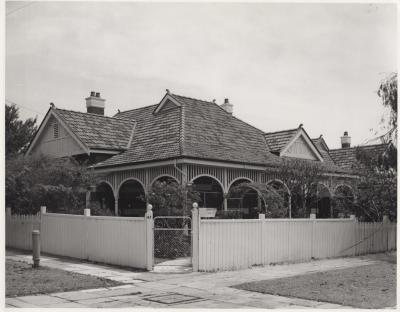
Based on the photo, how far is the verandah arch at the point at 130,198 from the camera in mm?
24656

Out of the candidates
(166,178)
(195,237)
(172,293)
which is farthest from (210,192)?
(172,293)

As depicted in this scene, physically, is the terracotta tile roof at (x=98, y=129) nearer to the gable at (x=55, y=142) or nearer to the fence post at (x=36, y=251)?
the gable at (x=55, y=142)

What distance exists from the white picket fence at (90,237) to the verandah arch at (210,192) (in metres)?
6.35

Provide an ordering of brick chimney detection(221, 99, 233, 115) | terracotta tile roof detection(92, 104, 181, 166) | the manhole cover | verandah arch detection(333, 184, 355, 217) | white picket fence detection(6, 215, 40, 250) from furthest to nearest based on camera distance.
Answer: brick chimney detection(221, 99, 233, 115) < verandah arch detection(333, 184, 355, 217) < terracotta tile roof detection(92, 104, 181, 166) < white picket fence detection(6, 215, 40, 250) < the manhole cover

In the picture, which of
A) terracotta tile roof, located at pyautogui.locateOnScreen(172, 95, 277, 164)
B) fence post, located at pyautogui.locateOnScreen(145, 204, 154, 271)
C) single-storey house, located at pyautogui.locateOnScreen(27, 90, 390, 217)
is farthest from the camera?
terracotta tile roof, located at pyautogui.locateOnScreen(172, 95, 277, 164)

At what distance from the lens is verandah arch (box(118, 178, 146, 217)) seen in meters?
24.7

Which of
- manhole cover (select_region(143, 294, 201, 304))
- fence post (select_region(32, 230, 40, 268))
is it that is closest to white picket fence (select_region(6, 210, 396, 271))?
fence post (select_region(32, 230, 40, 268))

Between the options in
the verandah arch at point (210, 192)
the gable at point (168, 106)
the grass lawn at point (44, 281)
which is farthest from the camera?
the gable at point (168, 106)

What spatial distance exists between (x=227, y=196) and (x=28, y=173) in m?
7.30

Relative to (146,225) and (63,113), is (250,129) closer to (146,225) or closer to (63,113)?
(63,113)

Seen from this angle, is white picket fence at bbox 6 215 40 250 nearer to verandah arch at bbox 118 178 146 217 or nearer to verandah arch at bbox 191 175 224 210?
verandah arch at bbox 118 178 146 217

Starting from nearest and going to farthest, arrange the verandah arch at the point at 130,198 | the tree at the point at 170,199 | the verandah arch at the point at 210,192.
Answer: the tree at the point at 170,199
the verandah arch at the point at 210,192
the verandah arch at the point at 130,198

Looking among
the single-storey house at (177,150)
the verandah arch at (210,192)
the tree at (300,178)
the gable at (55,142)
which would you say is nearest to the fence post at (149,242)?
the single-storey house at (177,150)

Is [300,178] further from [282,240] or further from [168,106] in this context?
[168,106]
